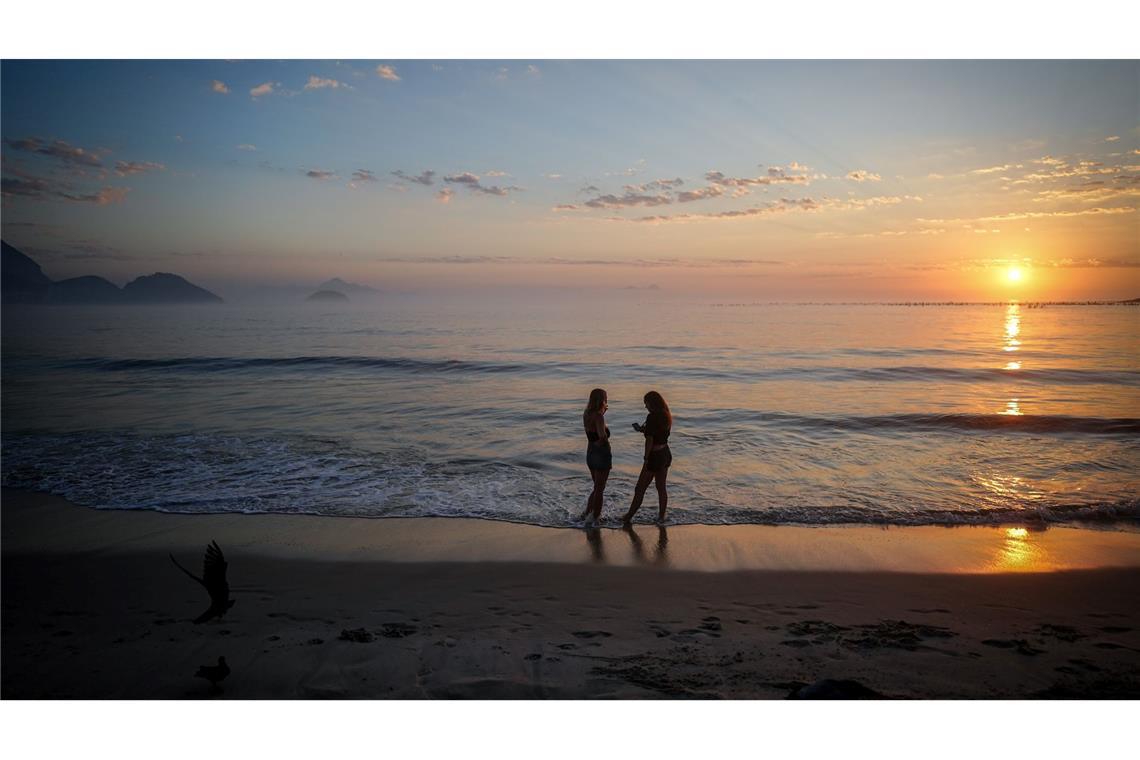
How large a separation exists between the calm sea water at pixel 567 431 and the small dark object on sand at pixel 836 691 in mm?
4909

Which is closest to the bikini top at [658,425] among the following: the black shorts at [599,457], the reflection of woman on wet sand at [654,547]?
the black shorts at [599,457]

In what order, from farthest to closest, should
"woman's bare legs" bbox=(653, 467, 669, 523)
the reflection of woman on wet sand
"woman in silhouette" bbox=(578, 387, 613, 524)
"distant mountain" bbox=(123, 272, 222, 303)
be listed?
"distant mountain" bbox=(123, 272, 222, 303)
"woman's bare legs" bbox=(653, 467, 669, 523)
"woman in silhouette" bbox=(578, 387, 613, 524)
the reflection of woman on wet sand

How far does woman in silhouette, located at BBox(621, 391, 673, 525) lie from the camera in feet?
28.5

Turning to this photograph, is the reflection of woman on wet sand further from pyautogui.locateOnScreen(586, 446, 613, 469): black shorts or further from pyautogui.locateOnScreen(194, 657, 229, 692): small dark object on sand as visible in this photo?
pyautogui.locateOnScreen(194, 657, 229, 692): small dark object on sand

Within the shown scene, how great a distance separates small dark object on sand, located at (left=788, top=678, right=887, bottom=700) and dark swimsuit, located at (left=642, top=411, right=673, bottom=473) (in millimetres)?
4660

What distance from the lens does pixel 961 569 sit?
708 centimetres

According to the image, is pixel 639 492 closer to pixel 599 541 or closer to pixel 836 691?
pixel 599 541

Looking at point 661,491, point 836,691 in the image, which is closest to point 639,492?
point 661,491

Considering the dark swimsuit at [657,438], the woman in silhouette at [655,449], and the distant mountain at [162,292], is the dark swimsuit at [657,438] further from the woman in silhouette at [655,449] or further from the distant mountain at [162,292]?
the distant mountain at [162,292]

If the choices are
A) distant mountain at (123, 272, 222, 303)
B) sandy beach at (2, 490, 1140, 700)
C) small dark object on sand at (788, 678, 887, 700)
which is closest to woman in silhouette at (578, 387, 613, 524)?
sandy beach at (2, 490, 1140, 700)

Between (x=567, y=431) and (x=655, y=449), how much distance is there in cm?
729

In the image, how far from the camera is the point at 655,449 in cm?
880

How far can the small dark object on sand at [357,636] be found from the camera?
5.20 m

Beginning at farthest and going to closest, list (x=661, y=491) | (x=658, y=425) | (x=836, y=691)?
(x=661, y=491), (x=658, y=425), (x=836, y=691)
